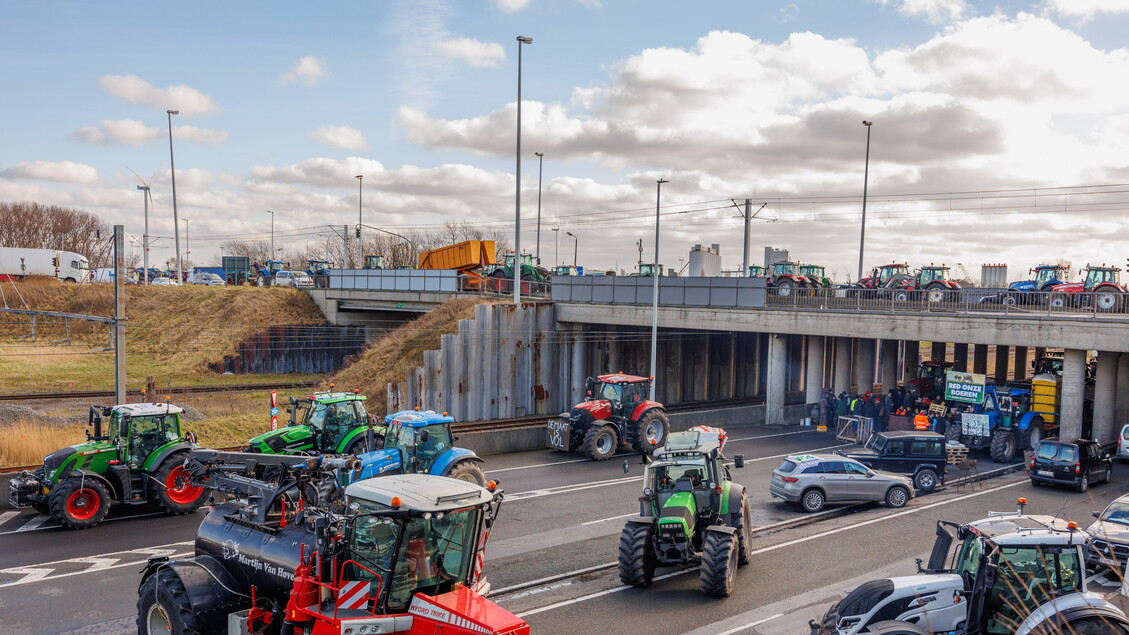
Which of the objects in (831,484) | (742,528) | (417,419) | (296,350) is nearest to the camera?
(742,528)

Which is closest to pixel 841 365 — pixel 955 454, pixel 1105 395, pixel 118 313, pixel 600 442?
pixel 1105 395

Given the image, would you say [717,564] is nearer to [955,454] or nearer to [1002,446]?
[955,454]

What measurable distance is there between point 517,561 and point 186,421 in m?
18.9

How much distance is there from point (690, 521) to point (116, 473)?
12.2 metres

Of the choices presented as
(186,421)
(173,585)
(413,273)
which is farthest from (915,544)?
(413,273)

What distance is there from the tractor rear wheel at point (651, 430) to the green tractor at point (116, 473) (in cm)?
1329

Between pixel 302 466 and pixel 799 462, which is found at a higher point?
pixel 302 466

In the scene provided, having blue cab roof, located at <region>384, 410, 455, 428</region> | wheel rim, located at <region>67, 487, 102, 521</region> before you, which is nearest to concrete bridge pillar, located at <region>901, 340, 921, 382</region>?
blue cab roof, located at <region>384, 410, 455, 428</region>

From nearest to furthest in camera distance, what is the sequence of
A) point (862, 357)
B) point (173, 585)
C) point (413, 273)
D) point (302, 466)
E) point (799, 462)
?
point (173, 585)
point (302, 466)
point (799, 462)
point (862, 357)
point (413, 273)

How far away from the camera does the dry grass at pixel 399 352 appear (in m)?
32.7

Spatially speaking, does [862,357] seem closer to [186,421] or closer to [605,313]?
[605,313]

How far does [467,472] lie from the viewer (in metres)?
17.3

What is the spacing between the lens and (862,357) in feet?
121

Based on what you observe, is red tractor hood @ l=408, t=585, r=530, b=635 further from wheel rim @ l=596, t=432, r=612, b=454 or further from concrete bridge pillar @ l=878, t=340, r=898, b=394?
concrete bridge pillar @ l=878, t=340, r=898, b=394
